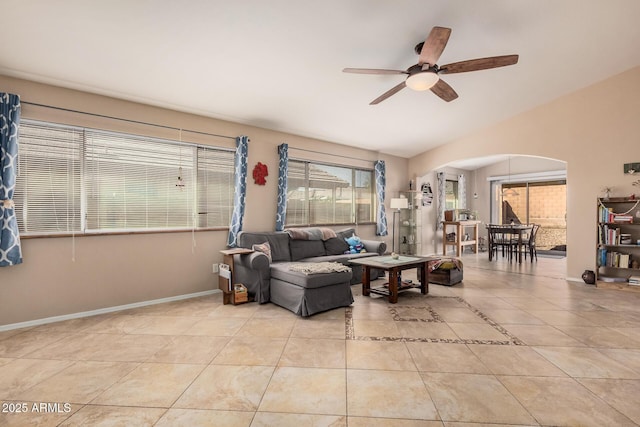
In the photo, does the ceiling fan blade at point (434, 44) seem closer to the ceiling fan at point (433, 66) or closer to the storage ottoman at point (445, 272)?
the ceiling fan at point (433, 66)

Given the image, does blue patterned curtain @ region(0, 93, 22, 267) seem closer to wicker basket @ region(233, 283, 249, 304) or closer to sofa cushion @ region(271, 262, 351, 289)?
wicker basket @ region(233, 283, 249, 304)

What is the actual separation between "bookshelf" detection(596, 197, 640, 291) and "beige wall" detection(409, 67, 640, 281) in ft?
0.51

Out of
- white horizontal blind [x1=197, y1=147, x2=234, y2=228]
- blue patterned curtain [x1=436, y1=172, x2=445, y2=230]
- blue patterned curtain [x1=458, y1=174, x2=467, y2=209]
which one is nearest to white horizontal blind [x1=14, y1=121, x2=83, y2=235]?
white horizontal blind [x1=197, y1=147, x2=234, y2=228]

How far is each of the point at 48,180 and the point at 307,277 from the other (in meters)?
2.94

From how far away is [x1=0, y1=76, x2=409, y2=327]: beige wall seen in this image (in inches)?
126

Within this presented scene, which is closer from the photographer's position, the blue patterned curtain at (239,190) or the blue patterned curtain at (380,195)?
the blue patterned curtain at (239,190)

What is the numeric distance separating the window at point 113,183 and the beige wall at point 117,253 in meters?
0.13

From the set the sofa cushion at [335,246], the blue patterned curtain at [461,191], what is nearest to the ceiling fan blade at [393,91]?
the sofa cushion at [335,246]

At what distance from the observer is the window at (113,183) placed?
327 cm

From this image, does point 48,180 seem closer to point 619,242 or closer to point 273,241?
point 273,241

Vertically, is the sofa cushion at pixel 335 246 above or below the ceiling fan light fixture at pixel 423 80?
below

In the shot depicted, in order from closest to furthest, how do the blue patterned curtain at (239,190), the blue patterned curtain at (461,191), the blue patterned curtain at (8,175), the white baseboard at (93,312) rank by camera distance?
the blue patterned curtain at (8,175), the white baseboard at (93,312), the blue patterned curtain at (239,190), the blue patterned curtain at (461,191)

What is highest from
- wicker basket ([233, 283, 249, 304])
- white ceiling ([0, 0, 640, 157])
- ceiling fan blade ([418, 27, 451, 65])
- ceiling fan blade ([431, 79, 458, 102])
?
white ceiling ([0, 0, 640, 157])

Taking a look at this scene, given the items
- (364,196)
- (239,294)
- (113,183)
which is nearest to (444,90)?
(239,294)
